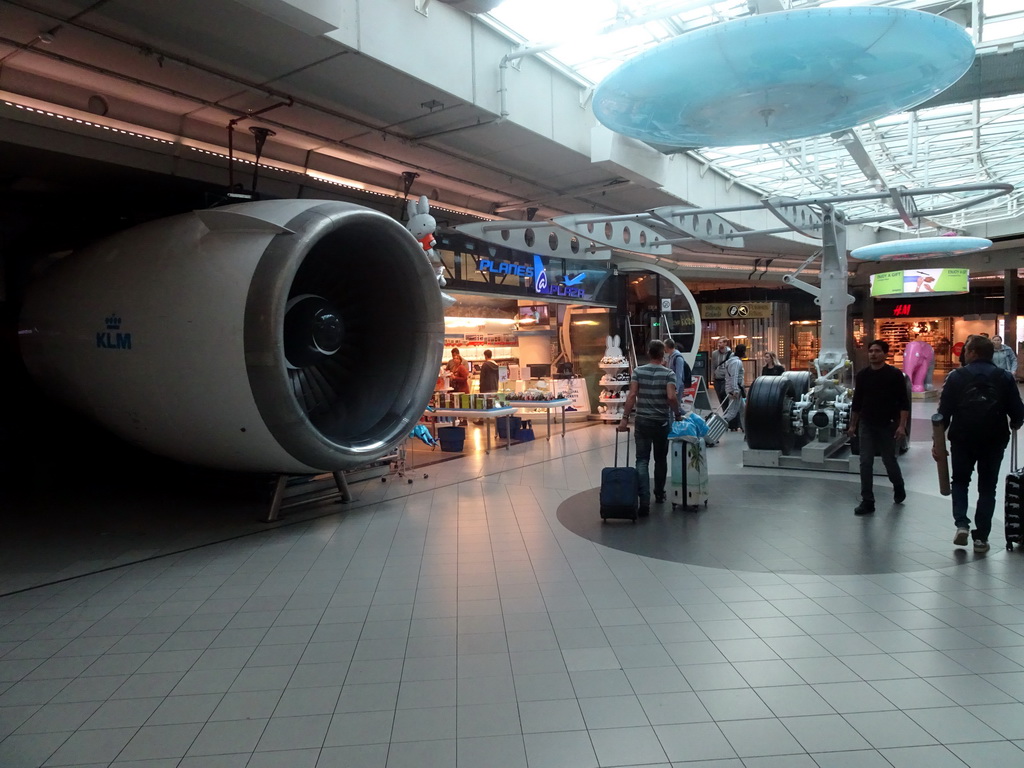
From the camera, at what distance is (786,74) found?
4391 mm

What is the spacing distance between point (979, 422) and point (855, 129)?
7.65 meters

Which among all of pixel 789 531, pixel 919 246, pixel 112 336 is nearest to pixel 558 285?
pixel 919 246

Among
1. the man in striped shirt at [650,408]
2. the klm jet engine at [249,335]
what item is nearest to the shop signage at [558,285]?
the klm jet engine at [249,335]

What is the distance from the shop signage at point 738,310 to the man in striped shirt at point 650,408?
2110 centimetres

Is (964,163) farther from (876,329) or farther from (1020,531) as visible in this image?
(876,329)

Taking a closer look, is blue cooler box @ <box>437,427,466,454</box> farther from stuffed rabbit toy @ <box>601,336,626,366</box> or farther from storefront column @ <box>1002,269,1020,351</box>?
storefront column @ <box>1002,269,1020,351</box>

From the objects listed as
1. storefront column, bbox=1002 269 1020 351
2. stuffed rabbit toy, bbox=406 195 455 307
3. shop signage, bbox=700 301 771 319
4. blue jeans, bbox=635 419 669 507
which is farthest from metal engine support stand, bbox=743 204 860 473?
storefront column, bbox=1002 269 1020 351

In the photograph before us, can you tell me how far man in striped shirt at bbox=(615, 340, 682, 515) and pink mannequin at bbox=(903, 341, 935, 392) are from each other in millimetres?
15475

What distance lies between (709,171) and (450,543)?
9313 millimetres

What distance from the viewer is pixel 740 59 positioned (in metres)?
4.17

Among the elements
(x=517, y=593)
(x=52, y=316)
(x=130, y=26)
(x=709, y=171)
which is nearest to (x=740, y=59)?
(x=517, y=593)

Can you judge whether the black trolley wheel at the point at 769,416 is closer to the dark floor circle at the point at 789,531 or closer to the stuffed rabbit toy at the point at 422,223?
the dark floor circle at the point at 789,531

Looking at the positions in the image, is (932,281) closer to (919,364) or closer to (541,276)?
(919,364)

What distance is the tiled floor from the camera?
264 cm
